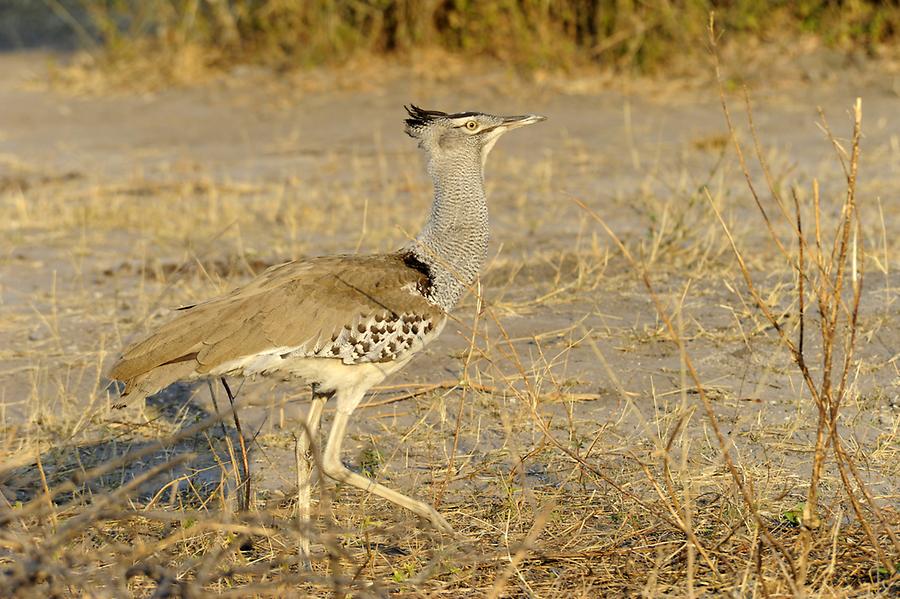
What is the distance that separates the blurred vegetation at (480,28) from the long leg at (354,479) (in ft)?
24.1

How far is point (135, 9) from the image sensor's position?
1244 cm

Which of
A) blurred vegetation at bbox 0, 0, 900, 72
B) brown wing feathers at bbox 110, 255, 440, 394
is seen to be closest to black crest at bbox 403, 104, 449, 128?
brown wing feathers at bbox 110, 255, 440, 394

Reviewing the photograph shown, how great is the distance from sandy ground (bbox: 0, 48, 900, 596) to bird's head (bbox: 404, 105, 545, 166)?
1.94ft

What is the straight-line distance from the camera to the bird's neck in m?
3.55

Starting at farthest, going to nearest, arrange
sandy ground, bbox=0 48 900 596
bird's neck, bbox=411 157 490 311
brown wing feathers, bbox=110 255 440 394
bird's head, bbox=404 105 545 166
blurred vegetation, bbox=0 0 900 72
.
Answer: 1. blurred vegetation, bbox=0 0 900 72
2. sandy ground, bbox=0 48 900 596
3. bird's head, bbox=404 105 545 166
4. bird's neck, bbox=411 157 490 311
5. brown wing feathers, bbox=110 255 440 394

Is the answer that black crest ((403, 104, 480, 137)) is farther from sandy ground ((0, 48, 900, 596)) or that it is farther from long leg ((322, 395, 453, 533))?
long leg ((322, 395, 453, 533))

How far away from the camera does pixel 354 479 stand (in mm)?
3510

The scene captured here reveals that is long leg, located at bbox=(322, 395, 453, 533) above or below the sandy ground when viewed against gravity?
above

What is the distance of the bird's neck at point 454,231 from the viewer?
3551 mm

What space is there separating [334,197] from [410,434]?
375 cm

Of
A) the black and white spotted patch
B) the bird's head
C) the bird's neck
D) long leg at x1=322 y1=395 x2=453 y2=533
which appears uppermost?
the bird's head

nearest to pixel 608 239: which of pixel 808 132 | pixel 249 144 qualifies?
pixel 808 132

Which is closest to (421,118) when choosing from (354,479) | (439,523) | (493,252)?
(354,479)

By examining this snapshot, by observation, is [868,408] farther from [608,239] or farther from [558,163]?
[558,163]
